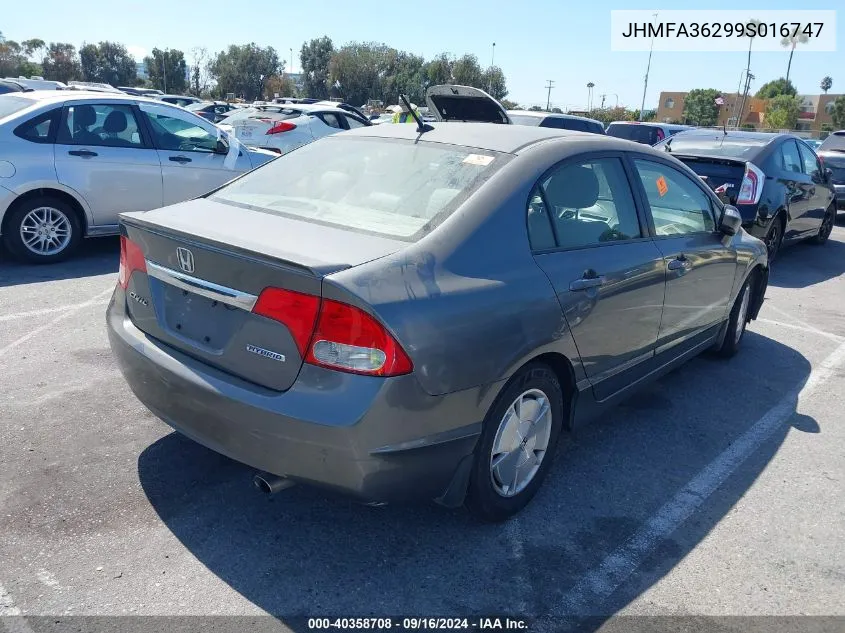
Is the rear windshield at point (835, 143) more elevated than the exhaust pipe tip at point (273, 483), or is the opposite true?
the rear windshield at point (835, 143)

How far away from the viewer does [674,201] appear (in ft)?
14.3

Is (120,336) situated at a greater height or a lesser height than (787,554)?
greater

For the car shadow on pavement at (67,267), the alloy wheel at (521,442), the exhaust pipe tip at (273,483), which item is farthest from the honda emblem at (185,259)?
the car shadow on pavement at (67,267)

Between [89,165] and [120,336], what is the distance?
15.4 ft

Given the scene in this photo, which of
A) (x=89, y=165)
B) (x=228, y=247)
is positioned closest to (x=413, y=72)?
(x=89, y=165)

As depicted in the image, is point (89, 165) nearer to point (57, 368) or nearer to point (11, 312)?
point (11, 312)

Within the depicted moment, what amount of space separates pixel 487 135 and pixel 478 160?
349 mm

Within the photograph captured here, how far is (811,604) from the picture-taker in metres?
2.83

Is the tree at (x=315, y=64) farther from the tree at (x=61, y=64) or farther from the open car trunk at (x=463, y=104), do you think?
the open car trunk at (x=463, y=104)

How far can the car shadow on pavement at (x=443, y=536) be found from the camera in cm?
269

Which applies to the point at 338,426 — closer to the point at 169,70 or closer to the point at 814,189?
the point at 814,189

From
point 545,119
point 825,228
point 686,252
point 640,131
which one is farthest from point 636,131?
point 686,252

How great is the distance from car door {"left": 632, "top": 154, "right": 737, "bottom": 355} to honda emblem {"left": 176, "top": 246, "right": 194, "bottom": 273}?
2.45 meters

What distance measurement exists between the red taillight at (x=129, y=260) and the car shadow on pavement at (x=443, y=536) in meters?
0.89
